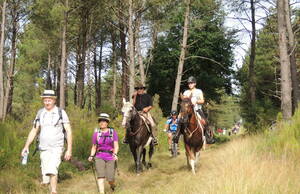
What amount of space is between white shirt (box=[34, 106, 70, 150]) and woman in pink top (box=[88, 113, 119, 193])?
45.2 inches

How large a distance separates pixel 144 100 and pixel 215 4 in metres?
13.4

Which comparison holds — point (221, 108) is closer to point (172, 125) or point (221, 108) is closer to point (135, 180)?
point (172, 125)

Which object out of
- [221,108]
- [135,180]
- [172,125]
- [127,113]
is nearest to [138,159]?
[135,180]

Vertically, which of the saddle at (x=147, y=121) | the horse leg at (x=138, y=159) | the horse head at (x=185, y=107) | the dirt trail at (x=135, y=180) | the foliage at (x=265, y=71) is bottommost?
the dirt trail at (x=135, y=180)

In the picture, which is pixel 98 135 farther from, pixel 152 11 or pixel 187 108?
pixel 152 11

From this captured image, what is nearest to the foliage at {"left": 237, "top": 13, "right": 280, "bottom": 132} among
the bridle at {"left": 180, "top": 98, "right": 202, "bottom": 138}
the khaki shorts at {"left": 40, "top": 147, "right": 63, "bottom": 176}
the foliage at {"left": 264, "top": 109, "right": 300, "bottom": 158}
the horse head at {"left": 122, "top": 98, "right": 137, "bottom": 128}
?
the foliage at {"left": 264, "top": 109, "right": 300, "bottom": 158}

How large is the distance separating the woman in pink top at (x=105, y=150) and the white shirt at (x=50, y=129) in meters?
1.15

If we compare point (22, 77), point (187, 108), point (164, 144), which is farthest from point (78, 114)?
point (22, 77)

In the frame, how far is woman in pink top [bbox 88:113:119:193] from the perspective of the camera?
25.3 ft

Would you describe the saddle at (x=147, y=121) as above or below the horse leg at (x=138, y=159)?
above

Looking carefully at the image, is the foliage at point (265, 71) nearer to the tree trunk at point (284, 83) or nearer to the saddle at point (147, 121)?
the tree trunk at point (284, 83)

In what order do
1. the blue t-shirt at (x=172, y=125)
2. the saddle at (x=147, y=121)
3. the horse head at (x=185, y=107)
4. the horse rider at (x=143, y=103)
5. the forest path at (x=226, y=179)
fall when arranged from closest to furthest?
the forest path at (x=226, y=179) → the horse head at (x=185, y=107) → the saddle at (x=147, y=121) → the horse rider at (x=143, y=103) → the blue t-shirt at (x=172, y=125)

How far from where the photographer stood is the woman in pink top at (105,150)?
773cm

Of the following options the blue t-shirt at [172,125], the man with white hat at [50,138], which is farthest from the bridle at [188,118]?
the blue t-shirt at [172,125]
